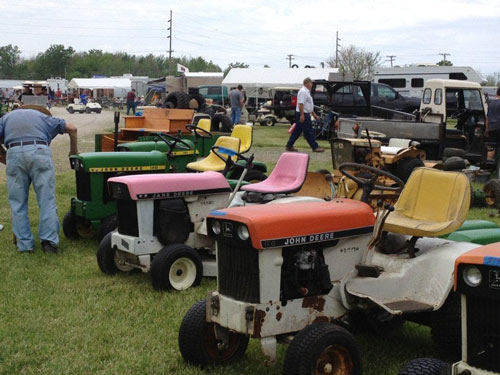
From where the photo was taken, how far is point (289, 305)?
4.02m

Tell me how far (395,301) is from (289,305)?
2.56 ft

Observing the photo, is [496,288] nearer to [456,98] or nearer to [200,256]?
[200,256]

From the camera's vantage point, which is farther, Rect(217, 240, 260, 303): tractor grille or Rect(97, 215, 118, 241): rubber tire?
Rect(97, 215, 118, 241): rubber tire

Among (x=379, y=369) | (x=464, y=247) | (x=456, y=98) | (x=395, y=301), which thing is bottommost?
(x=379, y=369)

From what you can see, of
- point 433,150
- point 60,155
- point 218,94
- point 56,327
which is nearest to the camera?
point 56,327

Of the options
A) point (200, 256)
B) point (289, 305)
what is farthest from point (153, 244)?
point (289, 305)

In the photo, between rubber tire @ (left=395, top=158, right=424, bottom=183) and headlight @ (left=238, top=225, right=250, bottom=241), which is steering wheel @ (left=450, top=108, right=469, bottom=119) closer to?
rubber tire @ (left=395, top=158, right=424, bottom=183)

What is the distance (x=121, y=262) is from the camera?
668cm

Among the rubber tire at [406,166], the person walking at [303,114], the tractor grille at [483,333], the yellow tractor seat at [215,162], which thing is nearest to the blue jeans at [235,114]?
the person walking at [303,114]

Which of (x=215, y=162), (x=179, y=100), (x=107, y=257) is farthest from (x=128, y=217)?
(x=179, y=100)

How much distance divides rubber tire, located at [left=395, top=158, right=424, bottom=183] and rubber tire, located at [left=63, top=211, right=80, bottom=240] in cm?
521

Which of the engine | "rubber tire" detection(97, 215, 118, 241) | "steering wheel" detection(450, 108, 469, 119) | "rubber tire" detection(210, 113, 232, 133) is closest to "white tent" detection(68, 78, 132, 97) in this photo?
"rubber tire" detection(210, 113, 232, 133)

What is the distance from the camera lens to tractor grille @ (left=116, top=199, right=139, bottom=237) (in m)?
6.26

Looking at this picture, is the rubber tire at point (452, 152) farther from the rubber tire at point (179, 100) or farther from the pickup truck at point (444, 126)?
the rubber tire at point (179, 100)
